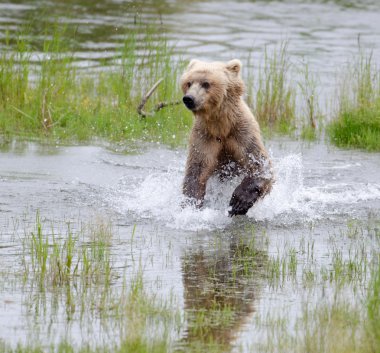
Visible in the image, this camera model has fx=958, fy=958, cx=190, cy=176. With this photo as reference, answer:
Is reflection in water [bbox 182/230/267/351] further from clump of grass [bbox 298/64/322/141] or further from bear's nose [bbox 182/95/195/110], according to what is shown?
clump of grass [bbox 298/64/322/141]

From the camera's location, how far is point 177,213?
7844 mm

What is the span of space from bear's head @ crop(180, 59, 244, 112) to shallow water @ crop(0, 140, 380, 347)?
0.89 meters

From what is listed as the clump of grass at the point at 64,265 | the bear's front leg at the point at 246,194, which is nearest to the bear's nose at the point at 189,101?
the bear's front leg at the point at 246,194

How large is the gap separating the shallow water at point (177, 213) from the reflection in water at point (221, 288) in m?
0.01

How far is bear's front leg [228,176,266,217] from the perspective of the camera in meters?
7.93

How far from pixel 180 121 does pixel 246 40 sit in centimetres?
701

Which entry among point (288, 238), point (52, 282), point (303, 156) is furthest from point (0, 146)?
point (52, 282)

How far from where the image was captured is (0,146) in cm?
1066

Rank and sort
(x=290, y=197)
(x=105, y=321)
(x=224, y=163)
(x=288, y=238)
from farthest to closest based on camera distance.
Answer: (x=290, y=197), (x=224, y=163), (x=288, y=238), (x=105, y=321)

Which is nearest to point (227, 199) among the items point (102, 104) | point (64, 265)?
point (64, 265)

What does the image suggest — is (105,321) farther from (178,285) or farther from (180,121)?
(180,121)

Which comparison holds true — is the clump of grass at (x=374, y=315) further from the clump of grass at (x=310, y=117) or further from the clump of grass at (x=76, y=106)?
the clump of grass at (x=310, y=117)

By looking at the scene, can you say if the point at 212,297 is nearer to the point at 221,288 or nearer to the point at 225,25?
the point at 221,288

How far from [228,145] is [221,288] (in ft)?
7.97
